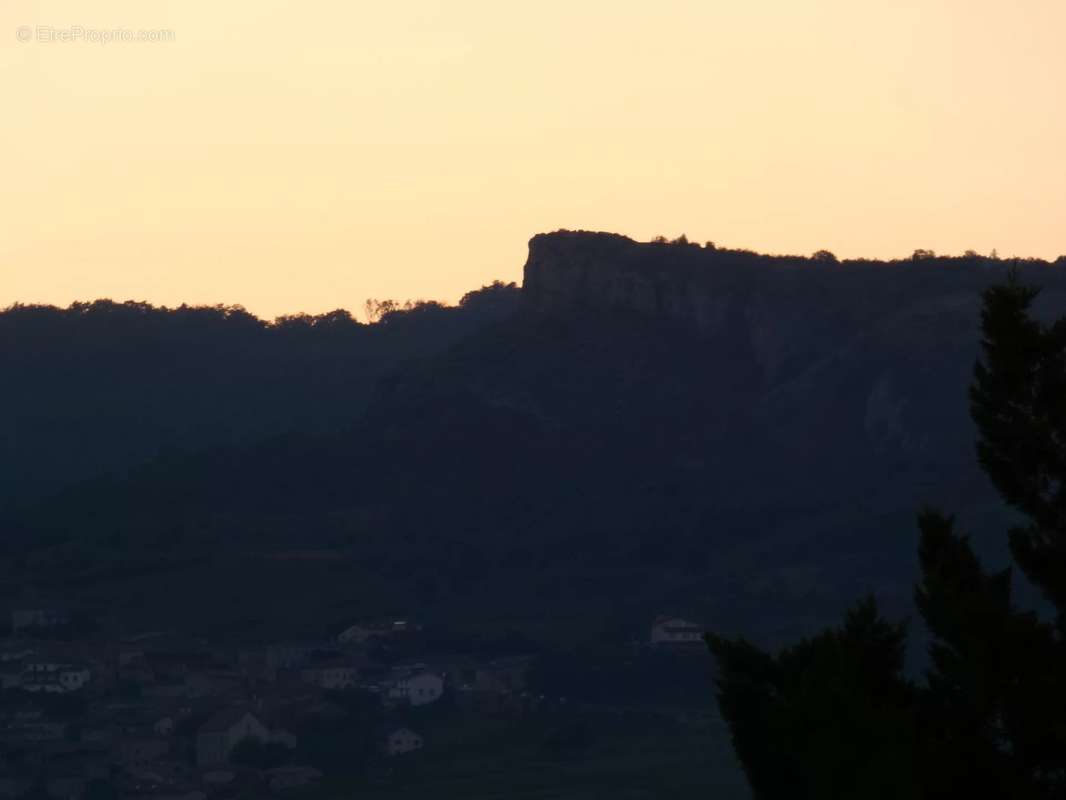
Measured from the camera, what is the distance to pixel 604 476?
92.1 metres

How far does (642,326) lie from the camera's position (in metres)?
102

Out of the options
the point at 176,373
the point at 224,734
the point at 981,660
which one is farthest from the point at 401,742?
the point at 176,373

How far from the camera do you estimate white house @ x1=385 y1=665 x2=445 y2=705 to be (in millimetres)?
63375

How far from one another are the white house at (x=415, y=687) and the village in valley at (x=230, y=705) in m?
0.05

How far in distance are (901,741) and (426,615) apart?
193 ft

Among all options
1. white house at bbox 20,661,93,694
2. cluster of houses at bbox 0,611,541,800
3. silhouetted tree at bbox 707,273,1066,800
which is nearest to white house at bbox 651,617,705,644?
cluster of houses at bbox 0,611,541,800

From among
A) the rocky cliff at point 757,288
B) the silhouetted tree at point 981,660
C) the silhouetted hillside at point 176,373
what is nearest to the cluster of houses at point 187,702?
the rocky cliff at point 757,288

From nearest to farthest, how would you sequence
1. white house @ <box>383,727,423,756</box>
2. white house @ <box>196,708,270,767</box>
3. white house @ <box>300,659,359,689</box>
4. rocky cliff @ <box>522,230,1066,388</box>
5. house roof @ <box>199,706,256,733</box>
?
white house @ <box>383,727,423,756</box> → white house @ <box>196,708,270,767</box> → house roof @ <box>199,706,256,733</box> → white house @ <box>300,659,359,689</box> → rocky cliff @ <box>522,230,1066,388</box>

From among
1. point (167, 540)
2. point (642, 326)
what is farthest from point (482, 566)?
point (642, 326)

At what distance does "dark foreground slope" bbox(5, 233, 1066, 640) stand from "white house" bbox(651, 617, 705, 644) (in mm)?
1222

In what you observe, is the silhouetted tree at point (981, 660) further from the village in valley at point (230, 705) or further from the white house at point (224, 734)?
the white house at point (224, 734)

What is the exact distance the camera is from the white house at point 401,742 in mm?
57281

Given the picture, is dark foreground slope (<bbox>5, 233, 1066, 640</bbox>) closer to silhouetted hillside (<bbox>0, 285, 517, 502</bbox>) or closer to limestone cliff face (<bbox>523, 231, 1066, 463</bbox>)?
Result: limestone cliff face (<bbox>523, 231, 1066, 463</bbox>)

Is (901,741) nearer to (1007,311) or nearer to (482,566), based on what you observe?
(1007,311)
